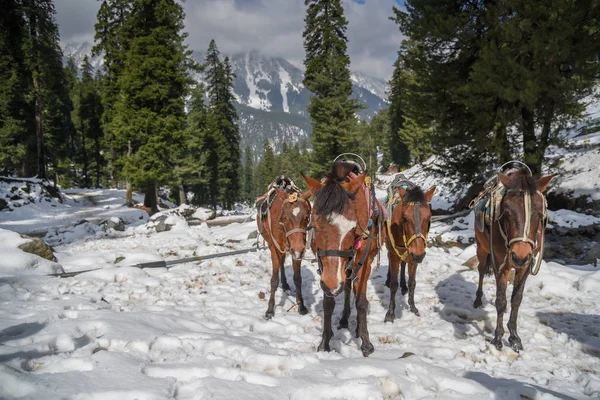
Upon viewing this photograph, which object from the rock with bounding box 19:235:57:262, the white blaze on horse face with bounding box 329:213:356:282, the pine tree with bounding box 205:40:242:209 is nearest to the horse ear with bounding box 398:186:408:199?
the white blaze on horse face with bounding box 329:213:356:282

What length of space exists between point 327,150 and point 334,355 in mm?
20490

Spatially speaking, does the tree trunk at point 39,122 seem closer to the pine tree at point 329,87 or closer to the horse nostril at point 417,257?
the pine tree at point 329,87

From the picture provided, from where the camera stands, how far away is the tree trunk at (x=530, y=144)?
10180 mm

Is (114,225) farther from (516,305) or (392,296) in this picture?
(516,305)

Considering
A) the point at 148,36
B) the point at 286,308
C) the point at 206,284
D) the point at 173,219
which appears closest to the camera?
the point at 286,308

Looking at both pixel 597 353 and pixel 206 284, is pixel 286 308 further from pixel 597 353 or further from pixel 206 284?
pixel 597 353

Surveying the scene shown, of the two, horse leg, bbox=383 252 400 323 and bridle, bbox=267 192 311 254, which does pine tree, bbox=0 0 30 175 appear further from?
horse leg, bbox=383 252 400 323

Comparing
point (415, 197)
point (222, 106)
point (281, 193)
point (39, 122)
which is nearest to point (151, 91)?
point (39, 122)

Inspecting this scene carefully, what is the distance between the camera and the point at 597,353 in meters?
4.05

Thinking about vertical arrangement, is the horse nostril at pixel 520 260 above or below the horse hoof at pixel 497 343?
above

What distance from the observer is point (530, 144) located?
1028 centimetres

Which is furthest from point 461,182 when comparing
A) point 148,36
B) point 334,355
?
point 148,36

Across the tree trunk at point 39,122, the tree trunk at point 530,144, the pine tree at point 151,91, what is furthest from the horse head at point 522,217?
the tree trunk at point 39,122

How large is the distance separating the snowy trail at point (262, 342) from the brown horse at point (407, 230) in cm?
69
